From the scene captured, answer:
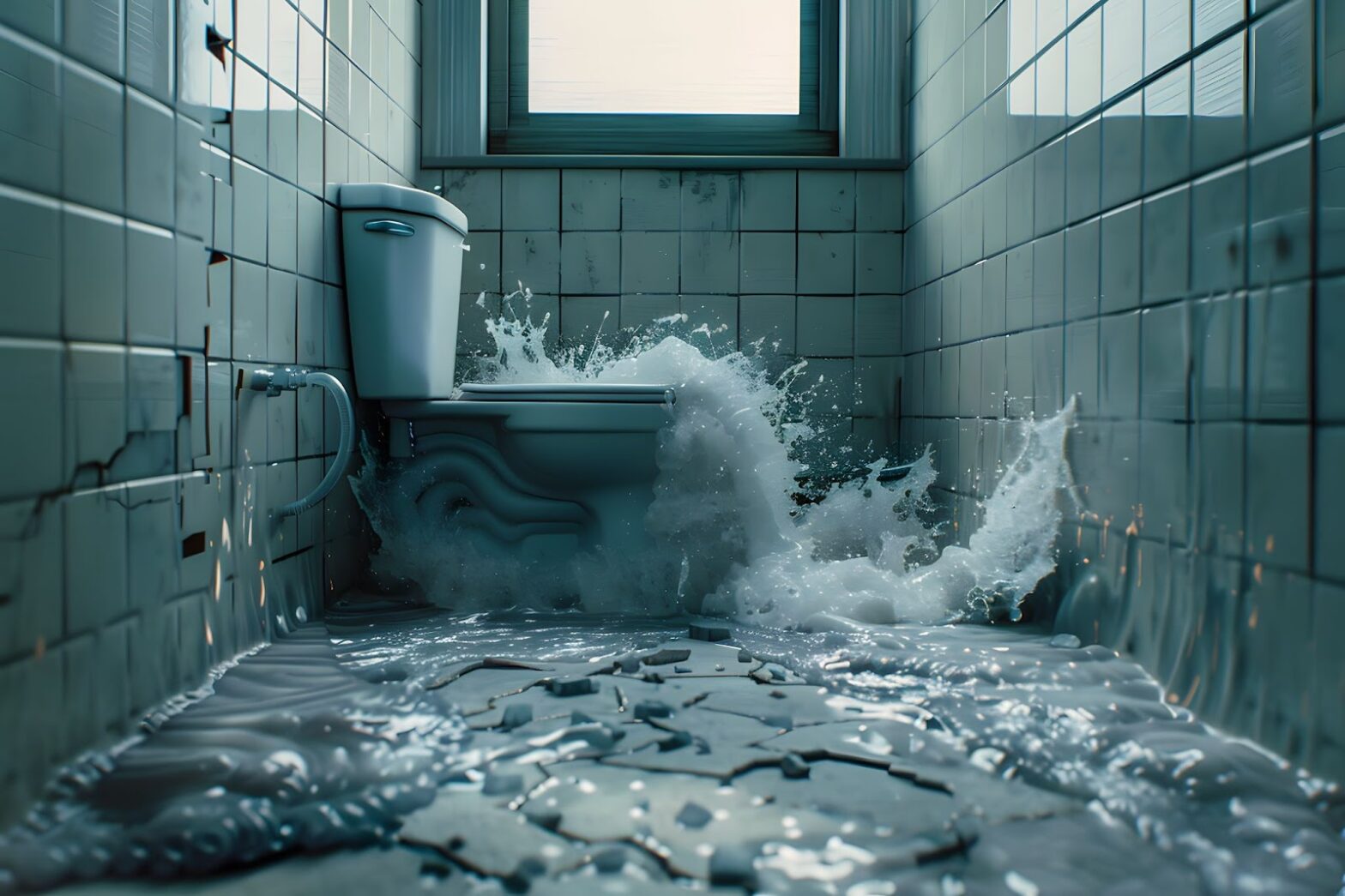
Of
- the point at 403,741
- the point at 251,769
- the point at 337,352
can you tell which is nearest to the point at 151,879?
the point at 251,769

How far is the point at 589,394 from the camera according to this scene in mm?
1903

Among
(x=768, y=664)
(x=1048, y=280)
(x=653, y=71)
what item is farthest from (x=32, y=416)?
(x=653, y=71)

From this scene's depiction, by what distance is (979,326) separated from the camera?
202 centimetres

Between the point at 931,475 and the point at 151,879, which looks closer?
the point at 151,879

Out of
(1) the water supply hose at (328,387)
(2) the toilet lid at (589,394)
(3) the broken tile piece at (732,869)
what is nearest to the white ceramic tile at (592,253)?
(2) the toilet lid at (589,394)

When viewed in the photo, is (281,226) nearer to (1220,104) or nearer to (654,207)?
(654,207)

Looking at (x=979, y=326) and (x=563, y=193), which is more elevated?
(x=563, y=193)

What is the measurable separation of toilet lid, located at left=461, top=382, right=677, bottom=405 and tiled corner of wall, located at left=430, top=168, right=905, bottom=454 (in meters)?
0.70

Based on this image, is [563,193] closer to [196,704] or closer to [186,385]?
[186,385]

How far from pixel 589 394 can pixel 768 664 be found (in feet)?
2.38

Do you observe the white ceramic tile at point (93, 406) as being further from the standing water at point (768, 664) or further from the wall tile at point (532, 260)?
the wall tile at point (532, 260)

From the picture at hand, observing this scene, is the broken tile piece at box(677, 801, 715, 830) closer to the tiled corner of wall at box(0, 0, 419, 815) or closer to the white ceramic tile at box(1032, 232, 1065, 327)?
the tiled corner of wall at box(0, 0, 419, 815)

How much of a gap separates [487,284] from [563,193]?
13.5 inches

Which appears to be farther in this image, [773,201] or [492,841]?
[773,201]
